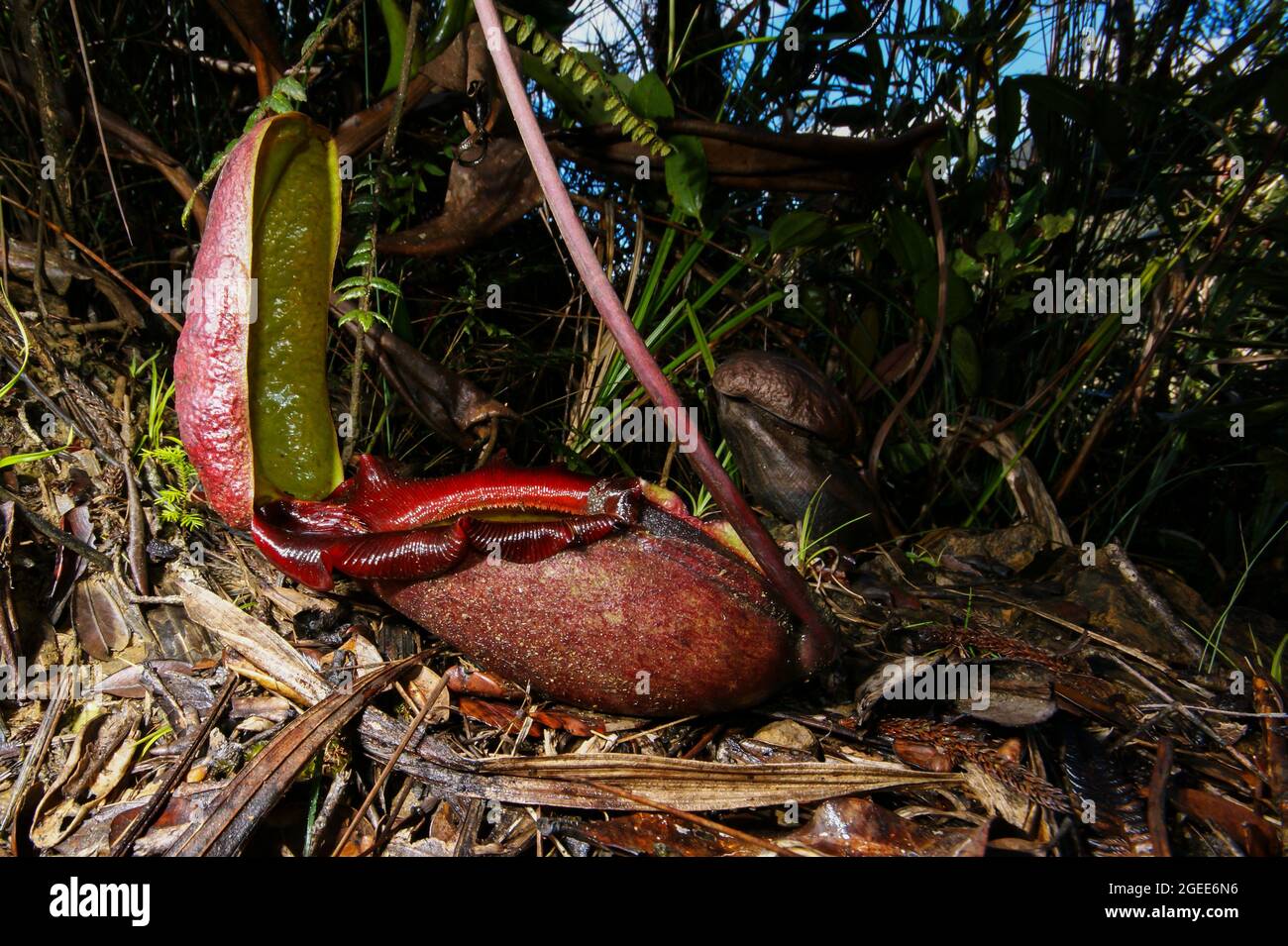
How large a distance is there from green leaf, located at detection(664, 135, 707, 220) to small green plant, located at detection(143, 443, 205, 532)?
4.65 feet

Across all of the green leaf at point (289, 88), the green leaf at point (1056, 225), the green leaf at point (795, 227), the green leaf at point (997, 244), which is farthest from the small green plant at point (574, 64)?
the green leaf at point (1056, 225)

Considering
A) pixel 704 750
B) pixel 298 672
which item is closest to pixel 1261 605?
pixel 704 750

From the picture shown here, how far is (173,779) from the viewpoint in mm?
1224

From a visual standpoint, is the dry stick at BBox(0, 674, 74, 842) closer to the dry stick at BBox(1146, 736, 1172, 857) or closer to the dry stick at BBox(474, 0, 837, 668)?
the dry stick at BBox(474, 0, 837, 668)

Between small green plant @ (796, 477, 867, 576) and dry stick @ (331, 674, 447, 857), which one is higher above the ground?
small green plant @ (796, 477, 867, 576)

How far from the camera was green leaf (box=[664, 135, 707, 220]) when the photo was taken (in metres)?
1.96

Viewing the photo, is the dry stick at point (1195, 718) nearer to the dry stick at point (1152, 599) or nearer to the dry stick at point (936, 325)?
the dry stick at point (1152, 599)

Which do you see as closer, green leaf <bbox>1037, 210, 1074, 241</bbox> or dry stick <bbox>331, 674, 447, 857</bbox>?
dry stick <bbox>331, 674, 447, 857</bbox>

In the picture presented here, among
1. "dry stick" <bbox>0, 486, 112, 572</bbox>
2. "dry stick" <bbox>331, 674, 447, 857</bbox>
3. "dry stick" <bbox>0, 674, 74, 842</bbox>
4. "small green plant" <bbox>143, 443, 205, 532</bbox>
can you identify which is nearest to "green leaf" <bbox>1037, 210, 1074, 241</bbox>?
"dry stick" <bbox>331, 674, 447, 857</bbox>

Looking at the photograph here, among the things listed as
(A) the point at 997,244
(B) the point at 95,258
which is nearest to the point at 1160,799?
(A) the point at 997,244

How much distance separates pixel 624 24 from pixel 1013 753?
2818mm

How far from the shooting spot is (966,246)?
249cm

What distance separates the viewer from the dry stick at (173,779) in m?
1.14

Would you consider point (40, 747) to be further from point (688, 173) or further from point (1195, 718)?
point (1195, 718)
